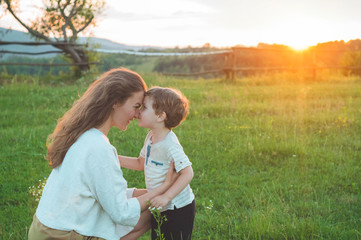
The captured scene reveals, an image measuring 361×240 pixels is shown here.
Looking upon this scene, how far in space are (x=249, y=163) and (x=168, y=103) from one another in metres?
2.58

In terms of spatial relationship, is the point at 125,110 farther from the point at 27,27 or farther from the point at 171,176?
the point at 27,27

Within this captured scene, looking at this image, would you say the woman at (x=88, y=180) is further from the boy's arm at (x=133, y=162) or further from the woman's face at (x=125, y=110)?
the boy's arm at (x=133, y=162)

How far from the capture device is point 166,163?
8.24 ft

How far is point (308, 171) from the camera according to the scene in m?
4.43

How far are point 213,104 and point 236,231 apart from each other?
4.78 metres

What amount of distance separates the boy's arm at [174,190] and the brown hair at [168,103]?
384 mm

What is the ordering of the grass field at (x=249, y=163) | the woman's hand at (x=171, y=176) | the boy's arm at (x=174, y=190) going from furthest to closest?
the grass field at (x=249, y=163) < the woman's hand at (x=171, y=176) < the boy's arm at (x=174, y=190)

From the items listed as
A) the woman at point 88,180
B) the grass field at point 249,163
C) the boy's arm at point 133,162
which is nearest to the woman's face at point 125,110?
the woman at point 88,180

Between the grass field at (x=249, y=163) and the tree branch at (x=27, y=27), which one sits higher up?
the tree branch at (x=27, y=27)

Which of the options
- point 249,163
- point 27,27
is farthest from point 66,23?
point 249,163

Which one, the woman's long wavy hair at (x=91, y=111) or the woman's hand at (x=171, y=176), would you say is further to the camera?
the woman's hand at (x=171, y=176)

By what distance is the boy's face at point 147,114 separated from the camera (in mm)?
2479

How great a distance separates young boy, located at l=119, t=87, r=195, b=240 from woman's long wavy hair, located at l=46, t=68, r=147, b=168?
0.24 meters

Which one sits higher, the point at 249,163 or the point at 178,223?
the point at 178,223
